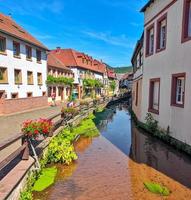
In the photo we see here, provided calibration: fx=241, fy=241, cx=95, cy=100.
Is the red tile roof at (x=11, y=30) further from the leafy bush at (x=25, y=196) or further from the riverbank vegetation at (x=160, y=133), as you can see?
the leafy bush at (x=25, y=196)

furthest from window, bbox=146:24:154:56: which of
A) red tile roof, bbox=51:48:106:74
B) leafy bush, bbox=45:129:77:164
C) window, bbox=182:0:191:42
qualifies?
red tile roof, bbox=51:48:106:74

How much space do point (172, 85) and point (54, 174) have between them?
655 centimetres

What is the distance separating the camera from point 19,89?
2369cm

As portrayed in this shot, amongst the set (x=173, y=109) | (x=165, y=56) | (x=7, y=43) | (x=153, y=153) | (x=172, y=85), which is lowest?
(x=153, y=153)

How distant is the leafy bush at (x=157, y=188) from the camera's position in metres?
6.18

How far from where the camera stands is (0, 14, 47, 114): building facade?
20.9m

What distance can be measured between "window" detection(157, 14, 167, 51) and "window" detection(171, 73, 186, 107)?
7.20 ft

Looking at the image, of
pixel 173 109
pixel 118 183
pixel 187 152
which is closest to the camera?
pixel 118 183

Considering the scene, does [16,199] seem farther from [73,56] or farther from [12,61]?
[73,56]

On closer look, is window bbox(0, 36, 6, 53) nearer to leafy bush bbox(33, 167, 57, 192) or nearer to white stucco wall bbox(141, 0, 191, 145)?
white stucco wall bbox(141, 0, 191, 145)

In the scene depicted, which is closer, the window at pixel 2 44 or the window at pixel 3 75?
the window at pixel 2 44

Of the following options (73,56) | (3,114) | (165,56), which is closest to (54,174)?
(165,56)

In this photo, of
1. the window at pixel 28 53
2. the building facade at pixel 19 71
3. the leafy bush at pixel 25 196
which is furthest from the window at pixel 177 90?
the window at pixel 28 53

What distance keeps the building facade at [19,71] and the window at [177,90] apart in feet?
45.7
